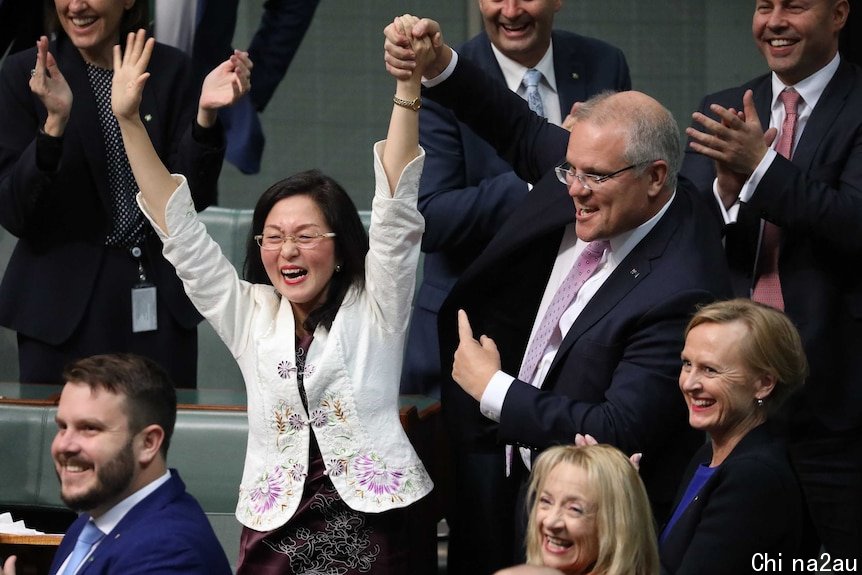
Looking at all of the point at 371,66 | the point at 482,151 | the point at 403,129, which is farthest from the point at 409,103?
the point at 371,66

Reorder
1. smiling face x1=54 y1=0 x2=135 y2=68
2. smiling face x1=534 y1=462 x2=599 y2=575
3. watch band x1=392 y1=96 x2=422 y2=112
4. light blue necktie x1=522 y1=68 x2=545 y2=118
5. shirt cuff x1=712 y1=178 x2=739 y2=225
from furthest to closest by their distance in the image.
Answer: light blue necktie x1=522 y1=68 x2=545 y2=118 < smiling face x1=54 y1=0 x2=135 y2=68 < shirt cuff x1=712 y1=178 x2=739 y2=225 < watch band x1=392 y1=96 x2=422 y2=112 < smiling face x1=534 y1=462 x2=599 y2=575

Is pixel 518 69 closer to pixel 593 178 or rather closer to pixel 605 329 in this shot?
pixel 593 178

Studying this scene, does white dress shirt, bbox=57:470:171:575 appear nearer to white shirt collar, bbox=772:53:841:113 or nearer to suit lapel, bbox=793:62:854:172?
suit lapel, bbox=793:62:854:172

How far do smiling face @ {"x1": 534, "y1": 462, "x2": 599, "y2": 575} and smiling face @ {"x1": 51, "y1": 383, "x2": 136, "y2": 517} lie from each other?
733mm

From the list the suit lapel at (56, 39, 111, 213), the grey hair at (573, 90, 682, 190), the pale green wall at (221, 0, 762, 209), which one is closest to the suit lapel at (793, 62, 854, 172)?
the grey hair at (573, 90, 682, 190)

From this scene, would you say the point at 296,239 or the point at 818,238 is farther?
the point at 818,238

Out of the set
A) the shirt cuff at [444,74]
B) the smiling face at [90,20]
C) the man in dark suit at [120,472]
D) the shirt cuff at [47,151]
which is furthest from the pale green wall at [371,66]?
the man in dark suit at [120,472]

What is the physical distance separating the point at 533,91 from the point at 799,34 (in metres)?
0.66

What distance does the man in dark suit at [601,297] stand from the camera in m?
2.80

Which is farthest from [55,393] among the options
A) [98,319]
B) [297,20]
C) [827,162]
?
[827,162]

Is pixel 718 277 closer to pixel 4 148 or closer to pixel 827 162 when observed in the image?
pixel 827 162

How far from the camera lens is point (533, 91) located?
3.66 meters

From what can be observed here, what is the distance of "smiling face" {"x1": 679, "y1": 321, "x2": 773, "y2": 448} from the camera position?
8.71 ft

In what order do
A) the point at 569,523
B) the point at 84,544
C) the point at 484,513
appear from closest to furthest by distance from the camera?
the point at 569,523
the point at 84,544
the point at 484,513
